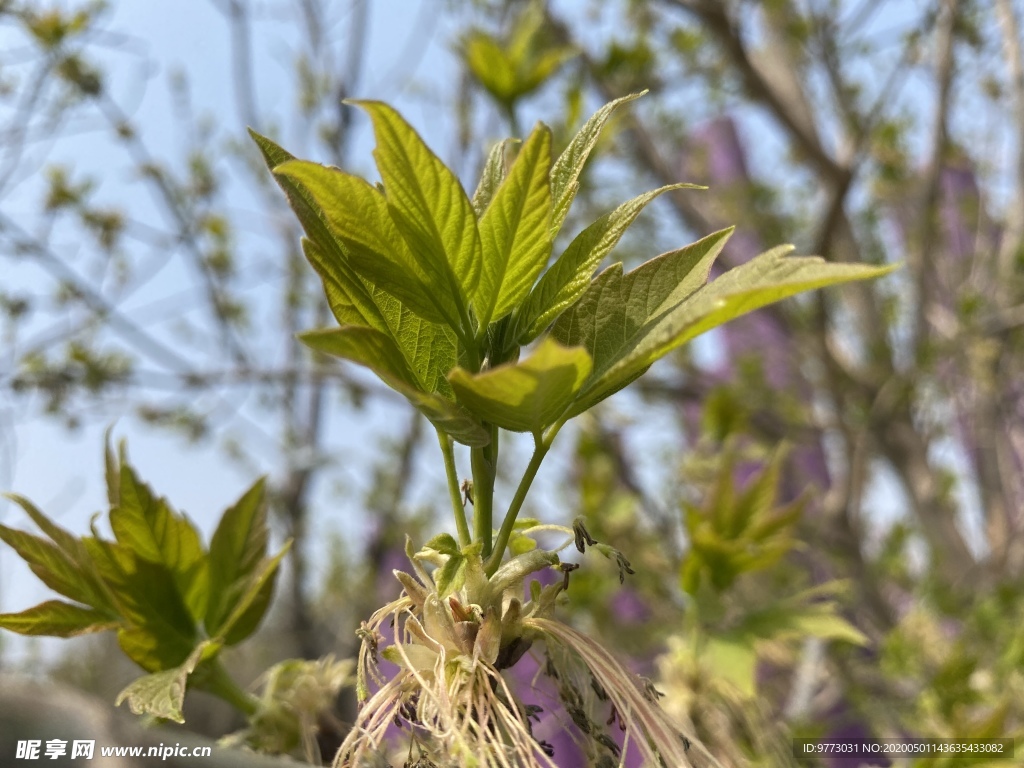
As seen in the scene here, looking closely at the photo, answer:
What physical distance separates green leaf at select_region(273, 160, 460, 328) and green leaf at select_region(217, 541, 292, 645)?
0.17 meters

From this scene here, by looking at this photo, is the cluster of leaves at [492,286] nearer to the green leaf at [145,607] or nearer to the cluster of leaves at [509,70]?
the green leaf at [145,607]

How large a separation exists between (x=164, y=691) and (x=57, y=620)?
0.08 metres

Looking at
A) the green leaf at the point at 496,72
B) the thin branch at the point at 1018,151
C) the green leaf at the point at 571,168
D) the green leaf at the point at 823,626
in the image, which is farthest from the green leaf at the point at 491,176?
the thin branch at the point at 1018,151

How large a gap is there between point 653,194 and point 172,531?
30 centimetres

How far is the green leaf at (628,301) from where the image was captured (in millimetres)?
306

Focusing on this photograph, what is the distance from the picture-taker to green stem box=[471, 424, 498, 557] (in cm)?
31

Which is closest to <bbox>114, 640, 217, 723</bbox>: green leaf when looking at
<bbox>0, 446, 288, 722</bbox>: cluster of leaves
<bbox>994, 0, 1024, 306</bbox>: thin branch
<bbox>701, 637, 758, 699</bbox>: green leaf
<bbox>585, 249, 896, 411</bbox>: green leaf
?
<bbox>0, 446, 288, 722</bbox>: cluster of leaves

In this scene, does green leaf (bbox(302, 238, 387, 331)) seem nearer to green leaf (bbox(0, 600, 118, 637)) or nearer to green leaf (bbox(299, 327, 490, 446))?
green leaf (bbox(299, 327, 490, 446))

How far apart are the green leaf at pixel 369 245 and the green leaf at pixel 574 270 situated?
0.12ft

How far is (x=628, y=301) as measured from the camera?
1.05 feet

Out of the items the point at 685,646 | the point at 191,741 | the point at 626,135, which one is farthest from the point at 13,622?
the point at 626,135

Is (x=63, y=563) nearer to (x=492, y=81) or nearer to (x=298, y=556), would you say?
(x=492, y=81)

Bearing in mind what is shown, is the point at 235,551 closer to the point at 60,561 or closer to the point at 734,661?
the point at 60,561

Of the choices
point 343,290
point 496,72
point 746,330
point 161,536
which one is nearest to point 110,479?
point 161,536
